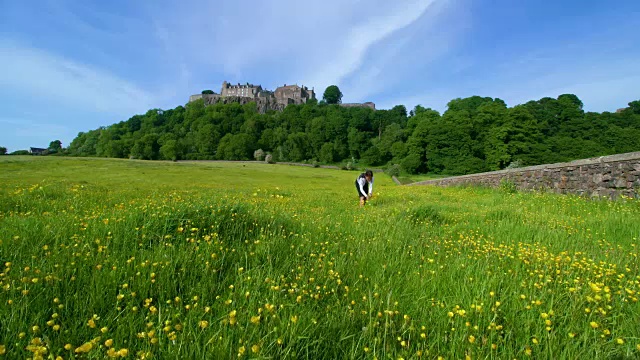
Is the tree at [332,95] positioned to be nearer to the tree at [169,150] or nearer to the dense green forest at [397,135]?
the dense green forest at [397,135]

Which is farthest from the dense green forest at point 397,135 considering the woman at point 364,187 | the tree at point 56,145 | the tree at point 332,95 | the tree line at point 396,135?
the woman at point 364,187

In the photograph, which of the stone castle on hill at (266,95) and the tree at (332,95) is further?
the tree at (332,95)

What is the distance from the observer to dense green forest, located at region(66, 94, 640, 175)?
65812 millimetres

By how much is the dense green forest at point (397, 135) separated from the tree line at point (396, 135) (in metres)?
0.25

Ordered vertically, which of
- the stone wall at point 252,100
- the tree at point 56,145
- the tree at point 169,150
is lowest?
the tree at point 169,150

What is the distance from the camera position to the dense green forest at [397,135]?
65.8 metres

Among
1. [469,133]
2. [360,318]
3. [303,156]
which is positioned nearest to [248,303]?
[360,318]

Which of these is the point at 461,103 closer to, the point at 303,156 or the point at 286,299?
the point at 303,156

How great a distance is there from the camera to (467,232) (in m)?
5.57

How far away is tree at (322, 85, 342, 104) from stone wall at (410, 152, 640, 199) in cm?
16170

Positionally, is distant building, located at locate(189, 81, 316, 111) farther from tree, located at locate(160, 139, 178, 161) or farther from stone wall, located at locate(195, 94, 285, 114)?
tree, located at locate(160, 139, 178, 161)

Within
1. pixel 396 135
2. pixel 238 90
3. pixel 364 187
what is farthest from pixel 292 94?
pixel 364 187

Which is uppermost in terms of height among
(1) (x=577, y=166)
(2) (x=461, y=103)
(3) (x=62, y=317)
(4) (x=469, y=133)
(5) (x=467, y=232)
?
(2) (x=461, y=103)

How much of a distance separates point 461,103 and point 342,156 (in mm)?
45436
